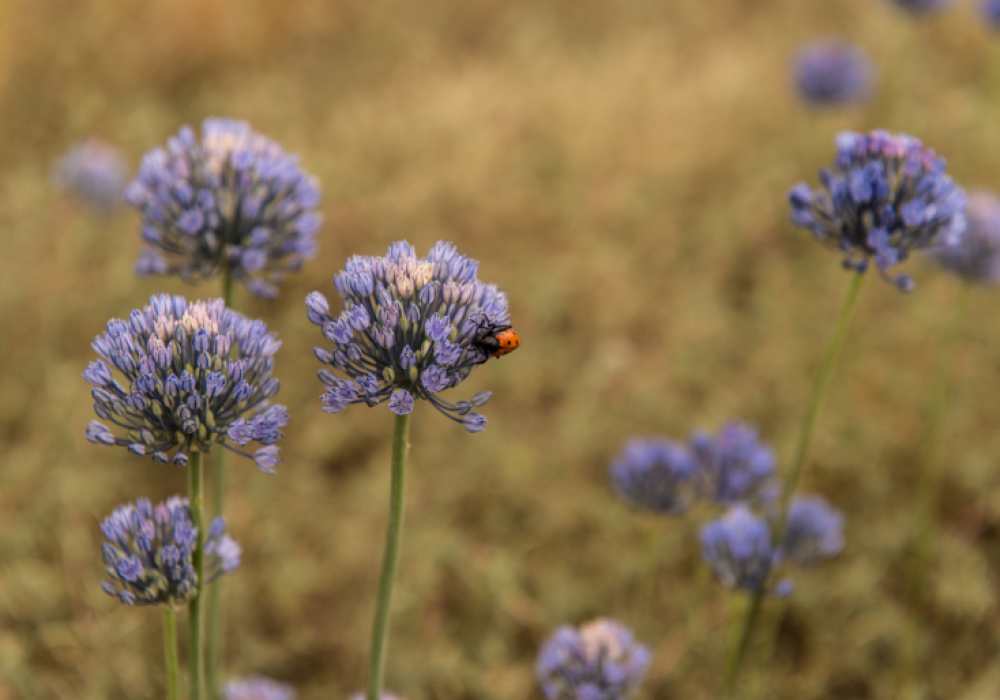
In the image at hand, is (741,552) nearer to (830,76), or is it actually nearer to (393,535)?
(393,535)

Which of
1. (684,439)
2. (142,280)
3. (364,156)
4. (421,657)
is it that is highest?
(364,156)

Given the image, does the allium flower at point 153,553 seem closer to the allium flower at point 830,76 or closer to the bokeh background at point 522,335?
the bokeh background at point 522,335

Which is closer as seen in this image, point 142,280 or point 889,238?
point 889,238

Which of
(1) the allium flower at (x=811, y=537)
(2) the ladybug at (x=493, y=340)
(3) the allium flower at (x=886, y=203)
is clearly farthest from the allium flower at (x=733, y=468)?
(2) the ladybug at (x=493, y=340)

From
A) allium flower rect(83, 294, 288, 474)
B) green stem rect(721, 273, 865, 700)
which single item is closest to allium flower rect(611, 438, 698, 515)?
green stem rect(721, 273, 865, 700)

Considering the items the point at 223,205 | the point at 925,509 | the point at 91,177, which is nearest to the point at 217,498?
the point at 223,205

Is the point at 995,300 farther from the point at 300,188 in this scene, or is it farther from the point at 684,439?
the point at 300,188

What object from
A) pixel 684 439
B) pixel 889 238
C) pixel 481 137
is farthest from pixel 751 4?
pixel 889 238
